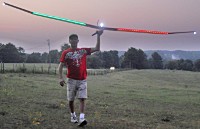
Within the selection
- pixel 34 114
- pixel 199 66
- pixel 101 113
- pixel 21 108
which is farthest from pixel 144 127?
pixel 199 66

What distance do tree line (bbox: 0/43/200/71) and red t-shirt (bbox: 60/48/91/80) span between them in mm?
93011

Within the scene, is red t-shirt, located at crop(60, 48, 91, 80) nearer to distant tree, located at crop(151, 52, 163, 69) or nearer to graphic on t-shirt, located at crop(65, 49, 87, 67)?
graphic on t-shirt, located at crop(65, 49, 87, 67)

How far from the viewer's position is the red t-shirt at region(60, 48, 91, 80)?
329 inches

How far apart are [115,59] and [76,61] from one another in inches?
6106

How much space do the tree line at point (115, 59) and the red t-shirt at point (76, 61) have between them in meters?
93.0

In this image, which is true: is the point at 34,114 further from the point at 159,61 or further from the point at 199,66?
the point at 159,61

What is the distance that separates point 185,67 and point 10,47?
73295mm

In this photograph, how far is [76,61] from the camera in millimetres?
8352

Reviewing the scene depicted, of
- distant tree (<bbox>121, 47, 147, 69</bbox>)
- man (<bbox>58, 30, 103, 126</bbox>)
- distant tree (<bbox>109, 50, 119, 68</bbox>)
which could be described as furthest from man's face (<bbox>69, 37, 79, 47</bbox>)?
distant tree (<bbox>109, 50, 119, 68</bbox>)

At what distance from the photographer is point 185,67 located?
144m

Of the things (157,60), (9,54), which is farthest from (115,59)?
(9,54)

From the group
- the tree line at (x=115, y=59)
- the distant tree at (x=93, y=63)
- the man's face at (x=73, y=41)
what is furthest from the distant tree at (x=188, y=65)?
the man's face at (x=73, y=41)

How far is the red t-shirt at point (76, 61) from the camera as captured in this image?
27.4ft

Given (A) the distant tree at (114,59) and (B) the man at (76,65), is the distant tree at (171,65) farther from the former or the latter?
(B) the man at (76,65)
